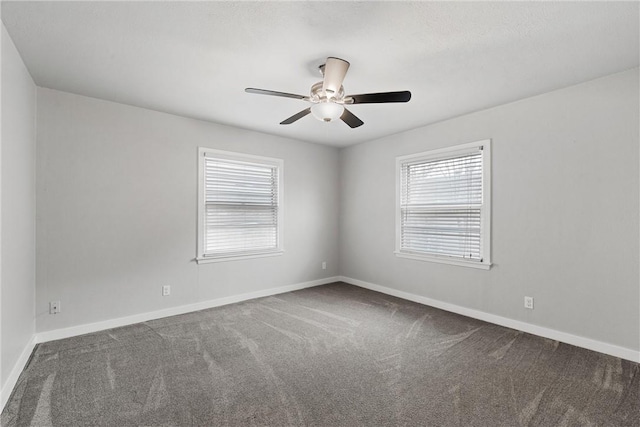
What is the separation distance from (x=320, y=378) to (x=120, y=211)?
9.25 feet

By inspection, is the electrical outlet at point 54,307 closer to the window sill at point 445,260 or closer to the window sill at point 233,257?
the window sill at point 233,257

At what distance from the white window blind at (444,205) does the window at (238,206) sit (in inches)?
77.0

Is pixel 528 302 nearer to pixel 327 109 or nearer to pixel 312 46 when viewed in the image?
pixel 327 109

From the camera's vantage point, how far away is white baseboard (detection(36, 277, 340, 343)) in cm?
317

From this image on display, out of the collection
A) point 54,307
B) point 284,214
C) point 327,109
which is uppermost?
point 327,109

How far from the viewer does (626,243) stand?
277 centimetres

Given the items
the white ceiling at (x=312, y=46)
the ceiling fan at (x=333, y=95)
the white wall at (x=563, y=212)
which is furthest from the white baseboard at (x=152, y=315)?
the ceiling fan at (x=333, y=95)

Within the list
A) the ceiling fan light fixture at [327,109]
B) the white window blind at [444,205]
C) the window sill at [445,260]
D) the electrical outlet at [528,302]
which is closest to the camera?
the ceiling fan light fixture at [327,109]

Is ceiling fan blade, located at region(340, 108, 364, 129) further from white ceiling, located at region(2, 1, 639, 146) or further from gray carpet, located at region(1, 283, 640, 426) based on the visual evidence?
gray carpet, located at region(1, 283, 640, 426)

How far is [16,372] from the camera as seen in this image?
7.81ft

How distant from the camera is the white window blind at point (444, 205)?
386cm

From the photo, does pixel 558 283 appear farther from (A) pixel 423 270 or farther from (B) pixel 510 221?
(A) pixel 423 270

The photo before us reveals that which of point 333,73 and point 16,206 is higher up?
point 333,73

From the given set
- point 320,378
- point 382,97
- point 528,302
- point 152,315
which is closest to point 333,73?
point 382,97
